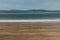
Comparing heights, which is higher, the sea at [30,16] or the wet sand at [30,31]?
the sea at [30,16]

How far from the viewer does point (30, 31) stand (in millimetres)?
1377

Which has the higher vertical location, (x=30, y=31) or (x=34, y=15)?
(x=34, y=15)

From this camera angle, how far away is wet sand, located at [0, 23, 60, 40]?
4.43ft

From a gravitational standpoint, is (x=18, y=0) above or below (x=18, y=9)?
above

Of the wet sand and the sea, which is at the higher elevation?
the sea

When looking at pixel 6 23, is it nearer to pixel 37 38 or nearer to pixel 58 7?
pixel 37 38

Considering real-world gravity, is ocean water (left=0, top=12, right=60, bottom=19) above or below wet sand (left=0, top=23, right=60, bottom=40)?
above

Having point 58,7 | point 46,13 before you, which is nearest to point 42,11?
point 46,13

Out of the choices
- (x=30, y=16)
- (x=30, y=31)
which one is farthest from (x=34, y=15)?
(x=30, y=31)

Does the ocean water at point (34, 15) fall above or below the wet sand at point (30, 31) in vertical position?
above

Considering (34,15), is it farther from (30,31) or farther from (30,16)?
(30,31)

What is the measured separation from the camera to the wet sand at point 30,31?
1350 millimetres

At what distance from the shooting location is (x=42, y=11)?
141 centimetres

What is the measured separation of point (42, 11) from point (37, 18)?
0.28 ft
